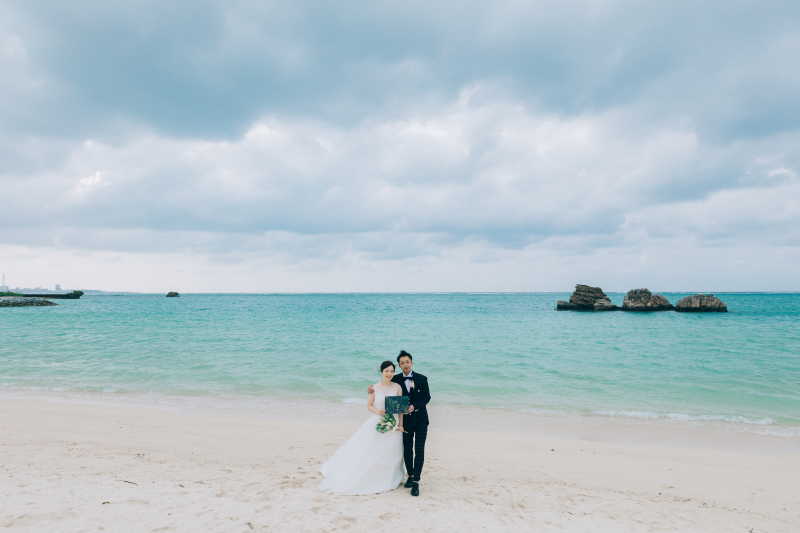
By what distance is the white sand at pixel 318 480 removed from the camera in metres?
5.07

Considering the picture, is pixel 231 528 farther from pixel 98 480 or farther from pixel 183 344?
pixel 183 344

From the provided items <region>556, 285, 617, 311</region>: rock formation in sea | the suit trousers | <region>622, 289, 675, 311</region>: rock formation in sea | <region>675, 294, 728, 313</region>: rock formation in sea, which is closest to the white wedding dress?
the suit trousers

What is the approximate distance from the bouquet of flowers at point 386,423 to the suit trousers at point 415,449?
0.33 m

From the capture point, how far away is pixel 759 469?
803 centimetres

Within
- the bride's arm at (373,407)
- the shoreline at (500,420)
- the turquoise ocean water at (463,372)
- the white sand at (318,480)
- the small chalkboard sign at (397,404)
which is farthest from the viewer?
the turquoise ocean water at (463,372)

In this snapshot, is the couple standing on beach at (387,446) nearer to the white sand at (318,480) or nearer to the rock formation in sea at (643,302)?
the white sand at (318,480)

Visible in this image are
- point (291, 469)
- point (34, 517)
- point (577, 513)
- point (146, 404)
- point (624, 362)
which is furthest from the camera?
point (624, 362)

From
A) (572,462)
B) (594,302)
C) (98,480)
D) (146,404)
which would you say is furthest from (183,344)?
(594,302)

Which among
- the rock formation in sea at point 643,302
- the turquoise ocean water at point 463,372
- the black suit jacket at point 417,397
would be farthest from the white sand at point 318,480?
the rock formation in sea at point 643,302

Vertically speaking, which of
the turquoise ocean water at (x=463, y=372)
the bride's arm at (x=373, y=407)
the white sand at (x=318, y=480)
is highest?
the bride's arm at (x=373, y=407)

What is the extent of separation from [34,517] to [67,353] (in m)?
21.6

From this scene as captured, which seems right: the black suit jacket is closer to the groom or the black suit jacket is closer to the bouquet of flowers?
the groom

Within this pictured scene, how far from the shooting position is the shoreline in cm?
989

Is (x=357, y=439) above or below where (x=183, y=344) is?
above
